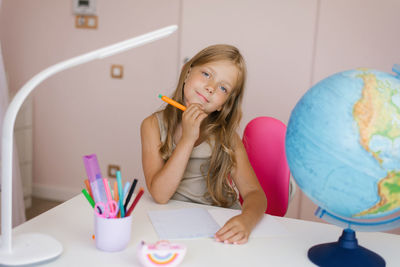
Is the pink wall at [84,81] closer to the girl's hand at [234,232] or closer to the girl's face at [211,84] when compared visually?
the girl's face at [211,84]

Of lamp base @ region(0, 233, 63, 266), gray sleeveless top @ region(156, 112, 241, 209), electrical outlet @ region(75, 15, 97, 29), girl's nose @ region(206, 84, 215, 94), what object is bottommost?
gray sleeveless top @ region(156, 112, 241, 209)

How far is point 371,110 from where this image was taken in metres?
0.85

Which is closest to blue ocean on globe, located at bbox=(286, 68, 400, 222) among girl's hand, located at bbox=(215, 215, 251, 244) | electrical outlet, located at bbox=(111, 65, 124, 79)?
girl's hand, located at bbox=(215, 215, 251, 244)

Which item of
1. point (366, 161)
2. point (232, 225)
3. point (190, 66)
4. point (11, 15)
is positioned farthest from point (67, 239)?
point (11, 15)

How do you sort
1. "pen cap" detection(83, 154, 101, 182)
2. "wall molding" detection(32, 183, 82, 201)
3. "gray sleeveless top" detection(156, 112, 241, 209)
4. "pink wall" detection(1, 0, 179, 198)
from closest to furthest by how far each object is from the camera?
"pen cap" detection(83, 154, 101, 182) < "gray sleeveless top" detection(156, 112, 241, 209) < "pink wall" detection(1, 0, 179, 198) < "wall molding" detection(32, 183, 82, 201)

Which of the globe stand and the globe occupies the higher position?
the globe

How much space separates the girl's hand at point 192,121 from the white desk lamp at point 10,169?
0.51m

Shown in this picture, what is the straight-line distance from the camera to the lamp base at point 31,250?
83cm

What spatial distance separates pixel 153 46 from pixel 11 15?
113 centimetres

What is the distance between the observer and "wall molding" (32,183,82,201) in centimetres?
324

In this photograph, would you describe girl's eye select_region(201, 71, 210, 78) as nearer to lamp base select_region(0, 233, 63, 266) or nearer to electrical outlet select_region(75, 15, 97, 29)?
lamp base select_region(0, 233, 63, 266)

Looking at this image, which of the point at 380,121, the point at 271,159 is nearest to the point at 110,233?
the point at 380,121

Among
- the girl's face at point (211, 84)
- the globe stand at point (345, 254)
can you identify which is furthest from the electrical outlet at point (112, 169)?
the globe stand at point (345, 254)

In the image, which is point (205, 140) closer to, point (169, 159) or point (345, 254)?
point (169, 159)
